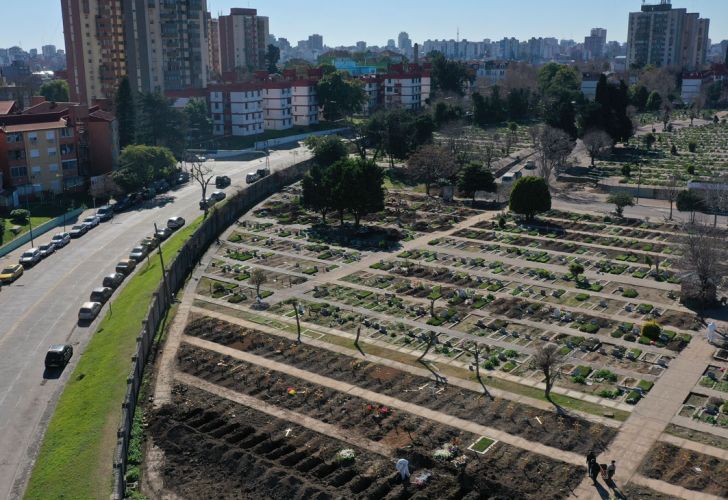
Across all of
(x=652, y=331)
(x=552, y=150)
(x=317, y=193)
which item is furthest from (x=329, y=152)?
(x=652, y=331)

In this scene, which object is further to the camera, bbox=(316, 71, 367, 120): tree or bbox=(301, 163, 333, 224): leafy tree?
bbox=(316, 71, 367, 120): tree

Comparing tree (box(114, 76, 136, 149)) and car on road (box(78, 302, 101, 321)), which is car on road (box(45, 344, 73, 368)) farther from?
tree (box(114, 76, 136, 149))

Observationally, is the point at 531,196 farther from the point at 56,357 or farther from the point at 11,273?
the point at 11,273

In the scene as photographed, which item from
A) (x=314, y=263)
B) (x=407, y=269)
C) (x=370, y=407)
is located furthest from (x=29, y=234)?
(x=370, y=407)

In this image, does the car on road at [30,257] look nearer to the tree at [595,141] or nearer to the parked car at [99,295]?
the parked car at [99,295]

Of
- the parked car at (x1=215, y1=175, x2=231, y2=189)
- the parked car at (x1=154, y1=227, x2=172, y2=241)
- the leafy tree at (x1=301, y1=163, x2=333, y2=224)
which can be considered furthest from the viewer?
the parked car at (x1=215, y1=175, x2=231, y2=189)

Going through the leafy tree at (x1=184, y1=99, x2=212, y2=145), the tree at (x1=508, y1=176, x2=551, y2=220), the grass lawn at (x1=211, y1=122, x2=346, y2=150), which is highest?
the leafy tree at (x1=184, y1=99, x2=212, y2=145)

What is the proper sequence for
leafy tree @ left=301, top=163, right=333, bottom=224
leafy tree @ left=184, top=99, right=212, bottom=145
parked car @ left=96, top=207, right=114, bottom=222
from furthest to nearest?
leafy tree @ left=184, top=99, right=212, bottom=145 → parked car @ left=96, top=207, right=114, bottom=222 → leafy tree @ left=301, top=163, right=333, bottom=224

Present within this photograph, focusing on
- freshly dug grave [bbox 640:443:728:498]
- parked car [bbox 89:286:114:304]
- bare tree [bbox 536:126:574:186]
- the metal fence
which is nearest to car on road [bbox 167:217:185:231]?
the metal fence
